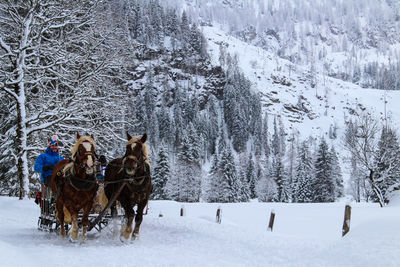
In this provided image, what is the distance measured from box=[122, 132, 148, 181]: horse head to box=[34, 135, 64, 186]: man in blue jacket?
2.61m

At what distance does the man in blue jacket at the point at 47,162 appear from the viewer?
9172 millimetres

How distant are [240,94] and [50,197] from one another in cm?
14055

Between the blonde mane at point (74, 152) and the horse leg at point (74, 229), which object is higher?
the blonde mane at point (74, 152)

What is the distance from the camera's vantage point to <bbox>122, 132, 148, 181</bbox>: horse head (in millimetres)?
7516

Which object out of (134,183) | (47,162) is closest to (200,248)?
(134,183)

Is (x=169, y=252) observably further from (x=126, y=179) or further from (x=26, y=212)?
(x=26, y=212)

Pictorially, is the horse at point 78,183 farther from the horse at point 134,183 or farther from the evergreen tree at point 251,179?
the evergreen tree at point 251,179

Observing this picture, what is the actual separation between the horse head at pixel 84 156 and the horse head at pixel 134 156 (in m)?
0.75

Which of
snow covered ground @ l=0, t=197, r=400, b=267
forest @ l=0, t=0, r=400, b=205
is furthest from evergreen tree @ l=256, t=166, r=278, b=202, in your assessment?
snow covered ground @ l=0, t=197, r=400, b=267

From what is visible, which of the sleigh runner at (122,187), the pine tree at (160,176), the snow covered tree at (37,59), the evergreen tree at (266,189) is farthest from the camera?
the evergreen tree at (266,189)

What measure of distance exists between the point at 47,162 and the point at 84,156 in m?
2.66

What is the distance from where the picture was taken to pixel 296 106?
184125mm

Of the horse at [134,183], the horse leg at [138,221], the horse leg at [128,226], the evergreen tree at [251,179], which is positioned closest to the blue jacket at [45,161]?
the horse at [134,183]

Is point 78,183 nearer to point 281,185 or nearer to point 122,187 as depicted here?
point 122,187
